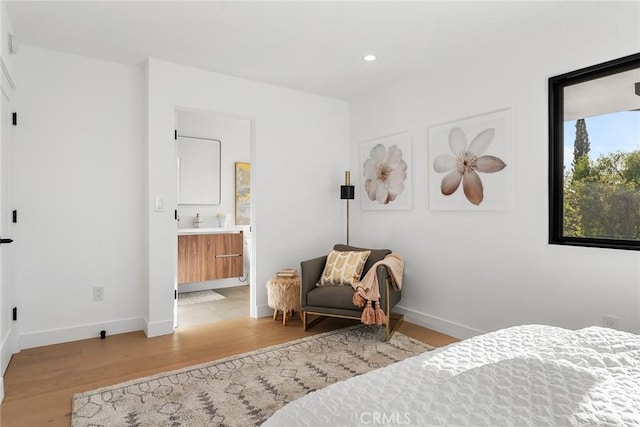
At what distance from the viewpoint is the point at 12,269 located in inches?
115

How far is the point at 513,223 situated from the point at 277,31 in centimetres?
234

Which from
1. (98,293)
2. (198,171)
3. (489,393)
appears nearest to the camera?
(489,393)

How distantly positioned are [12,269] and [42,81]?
5.13 ft

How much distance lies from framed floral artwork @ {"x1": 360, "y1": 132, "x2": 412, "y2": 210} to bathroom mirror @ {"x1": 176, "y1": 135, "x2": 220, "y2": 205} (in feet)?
7.27

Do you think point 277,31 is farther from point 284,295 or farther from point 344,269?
point 284,295

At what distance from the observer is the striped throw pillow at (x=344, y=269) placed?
3412 millimetres

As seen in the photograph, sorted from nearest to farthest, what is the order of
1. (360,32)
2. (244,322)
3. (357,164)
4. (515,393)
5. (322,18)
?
(515,393) < (322,18) < (360,32) < (244,322) < (357,164)

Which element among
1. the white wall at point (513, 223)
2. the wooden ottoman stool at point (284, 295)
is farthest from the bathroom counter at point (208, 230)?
the white wall at point (513, 223)

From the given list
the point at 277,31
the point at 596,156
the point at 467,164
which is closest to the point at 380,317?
the point at 467,164

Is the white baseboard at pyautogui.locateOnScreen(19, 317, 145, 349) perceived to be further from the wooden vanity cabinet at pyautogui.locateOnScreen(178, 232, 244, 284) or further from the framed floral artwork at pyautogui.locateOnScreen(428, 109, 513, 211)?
the framed floral artwork at pyautogui.locateOnScreen(428, 109, 513, 211)

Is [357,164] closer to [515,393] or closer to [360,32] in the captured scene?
[360,32]

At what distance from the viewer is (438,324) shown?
3.39m

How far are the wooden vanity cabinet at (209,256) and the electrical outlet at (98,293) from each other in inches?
49.4

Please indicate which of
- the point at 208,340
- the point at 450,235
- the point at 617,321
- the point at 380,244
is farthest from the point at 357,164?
the point at 617,321
